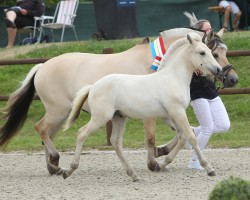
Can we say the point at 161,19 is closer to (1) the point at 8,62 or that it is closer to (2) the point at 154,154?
(1) the point at 8,62

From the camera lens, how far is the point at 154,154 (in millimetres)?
9516

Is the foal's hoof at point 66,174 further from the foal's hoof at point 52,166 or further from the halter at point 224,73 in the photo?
the halter at point 224,73

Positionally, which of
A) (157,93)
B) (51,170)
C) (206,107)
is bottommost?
(51,170)

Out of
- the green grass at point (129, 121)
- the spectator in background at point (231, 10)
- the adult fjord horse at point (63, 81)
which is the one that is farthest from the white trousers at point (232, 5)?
the adult fjord horse at point (63, 81)

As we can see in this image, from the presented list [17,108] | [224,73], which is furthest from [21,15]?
[224,73]

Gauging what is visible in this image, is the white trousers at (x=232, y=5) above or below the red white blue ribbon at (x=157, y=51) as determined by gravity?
below

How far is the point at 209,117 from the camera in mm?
9023

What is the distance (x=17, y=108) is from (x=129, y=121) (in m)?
4.27

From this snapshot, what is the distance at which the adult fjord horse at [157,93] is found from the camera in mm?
8297

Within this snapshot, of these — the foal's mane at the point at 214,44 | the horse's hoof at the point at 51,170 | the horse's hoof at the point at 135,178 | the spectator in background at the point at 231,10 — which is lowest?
the spectator in background at the point at 231,10

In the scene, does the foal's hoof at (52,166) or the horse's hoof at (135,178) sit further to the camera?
the foal's hoof at (52,166)

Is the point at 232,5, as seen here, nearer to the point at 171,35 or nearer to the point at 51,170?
the point at 171,35

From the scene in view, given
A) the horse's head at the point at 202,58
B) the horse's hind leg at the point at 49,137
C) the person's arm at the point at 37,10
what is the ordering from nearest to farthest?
the horse's head at the point at 202,58 < the horse's hind leg at the point at 49,137 < the person's arm at the point at 37,10

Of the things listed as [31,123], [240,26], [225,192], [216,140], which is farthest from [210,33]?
[240,26]
